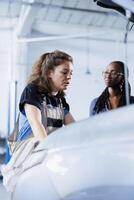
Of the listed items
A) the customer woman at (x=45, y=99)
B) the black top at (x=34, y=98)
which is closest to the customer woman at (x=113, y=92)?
the customer woman at (x=45, y=99)

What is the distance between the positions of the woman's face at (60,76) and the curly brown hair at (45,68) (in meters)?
0.02

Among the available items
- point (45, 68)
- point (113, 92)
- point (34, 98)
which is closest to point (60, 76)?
point (45, 68)

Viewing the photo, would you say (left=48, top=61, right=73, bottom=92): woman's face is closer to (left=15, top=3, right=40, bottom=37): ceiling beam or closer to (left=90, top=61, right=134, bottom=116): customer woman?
(left=90, top=61, right=134, bottom=116): customer woman

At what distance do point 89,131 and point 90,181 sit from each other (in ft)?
0.52

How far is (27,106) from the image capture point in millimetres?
1999

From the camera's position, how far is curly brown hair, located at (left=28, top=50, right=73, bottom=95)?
2.12 m

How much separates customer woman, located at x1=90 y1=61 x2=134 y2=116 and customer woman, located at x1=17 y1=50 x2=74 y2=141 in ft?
0.98

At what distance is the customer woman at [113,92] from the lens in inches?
93.2

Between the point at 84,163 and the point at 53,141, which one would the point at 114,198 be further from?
the point at 53,141

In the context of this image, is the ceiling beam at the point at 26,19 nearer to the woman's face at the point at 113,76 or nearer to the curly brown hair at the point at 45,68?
the woman's face at the point at 113,76

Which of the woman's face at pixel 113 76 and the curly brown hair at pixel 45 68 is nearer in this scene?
the curly brown hair at pixel 45 68

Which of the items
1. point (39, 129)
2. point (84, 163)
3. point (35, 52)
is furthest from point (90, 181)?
point (35, 52)

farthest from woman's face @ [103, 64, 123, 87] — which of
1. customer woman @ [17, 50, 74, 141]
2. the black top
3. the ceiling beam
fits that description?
the ceiling beam

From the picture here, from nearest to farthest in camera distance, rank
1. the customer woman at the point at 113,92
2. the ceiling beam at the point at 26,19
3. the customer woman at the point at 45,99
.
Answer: the customer woman at the point at 45,99
the customer woman at the point at 113,92
the ceiling beam at the point at 26,19
